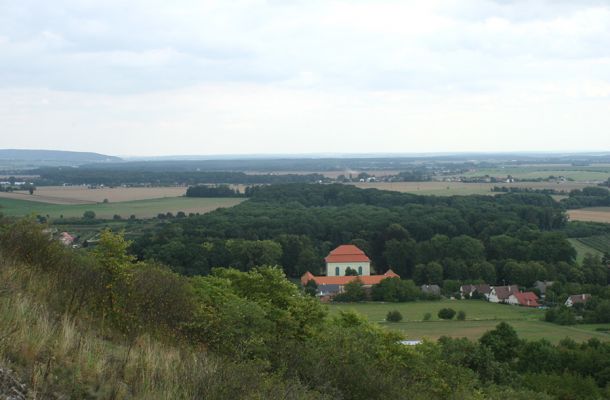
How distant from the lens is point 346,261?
6500 centimetres

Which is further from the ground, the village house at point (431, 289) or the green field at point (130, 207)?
the green field at point (130, 207)

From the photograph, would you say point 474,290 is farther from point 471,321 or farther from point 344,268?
point 344,268

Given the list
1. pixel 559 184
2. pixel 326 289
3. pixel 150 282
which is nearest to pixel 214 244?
pixel 326 289

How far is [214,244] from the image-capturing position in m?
61.8

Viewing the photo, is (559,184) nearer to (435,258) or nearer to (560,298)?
(435,258)

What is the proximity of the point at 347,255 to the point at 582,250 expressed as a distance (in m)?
25.9

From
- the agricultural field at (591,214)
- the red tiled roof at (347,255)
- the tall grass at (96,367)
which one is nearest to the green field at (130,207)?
the red tiled roof at (347,255)

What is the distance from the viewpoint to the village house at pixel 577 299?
4736 cm

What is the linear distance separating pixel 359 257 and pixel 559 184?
321 feet

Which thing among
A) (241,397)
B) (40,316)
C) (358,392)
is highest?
(40,316)

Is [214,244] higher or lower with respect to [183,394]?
lower

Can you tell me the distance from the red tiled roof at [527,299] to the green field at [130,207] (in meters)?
50.8

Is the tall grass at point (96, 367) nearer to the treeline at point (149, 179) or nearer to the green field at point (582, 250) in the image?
the green field at point (582, 250)

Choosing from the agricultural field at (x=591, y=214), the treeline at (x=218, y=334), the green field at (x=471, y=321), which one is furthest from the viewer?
the agricultural field at (x=591, y=214)
